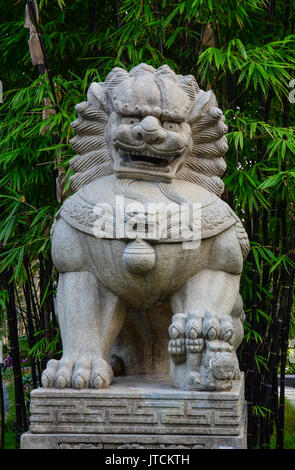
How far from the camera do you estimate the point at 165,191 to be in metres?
3.03

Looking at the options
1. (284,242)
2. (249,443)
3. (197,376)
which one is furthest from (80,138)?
(249,443)

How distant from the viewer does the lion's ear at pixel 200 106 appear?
315 cm

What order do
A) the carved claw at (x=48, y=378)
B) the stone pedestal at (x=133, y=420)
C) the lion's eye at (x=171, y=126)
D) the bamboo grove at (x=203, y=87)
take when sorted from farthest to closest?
the bamboo grove at (x=203, y=87), the lion's eye at (x=171, y=126), the carved claw at (x=48, y=378), the stone pedestal at (x=133, y=420)

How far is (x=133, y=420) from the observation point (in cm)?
276

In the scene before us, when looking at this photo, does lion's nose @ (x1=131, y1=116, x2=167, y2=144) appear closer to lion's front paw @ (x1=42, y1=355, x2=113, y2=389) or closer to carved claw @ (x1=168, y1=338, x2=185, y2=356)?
carved claw @ (x1=168, y1=338, x2=185, y2=356)

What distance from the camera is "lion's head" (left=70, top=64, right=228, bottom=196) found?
9.89 feet

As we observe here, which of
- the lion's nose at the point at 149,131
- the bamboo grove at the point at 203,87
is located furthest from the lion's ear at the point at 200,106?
the bamboo grove at the point at 203,87

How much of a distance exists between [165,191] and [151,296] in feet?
1.48

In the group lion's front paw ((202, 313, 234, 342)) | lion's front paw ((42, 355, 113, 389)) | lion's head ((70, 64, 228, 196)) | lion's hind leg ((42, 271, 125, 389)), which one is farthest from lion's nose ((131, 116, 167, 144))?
lion's front paw ((42, 355, 113, 389))

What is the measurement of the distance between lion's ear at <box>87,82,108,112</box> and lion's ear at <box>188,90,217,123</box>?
0.38 meters

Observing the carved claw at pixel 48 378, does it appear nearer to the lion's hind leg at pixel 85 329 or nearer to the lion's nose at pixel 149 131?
the lion's hind leg at pixel 85 329

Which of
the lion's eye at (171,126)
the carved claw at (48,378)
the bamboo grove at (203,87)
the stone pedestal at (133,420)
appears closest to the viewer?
the stone pedestal at (133,420)

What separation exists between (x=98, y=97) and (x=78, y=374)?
1.21m

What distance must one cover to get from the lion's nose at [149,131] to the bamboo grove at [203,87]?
101 cm
